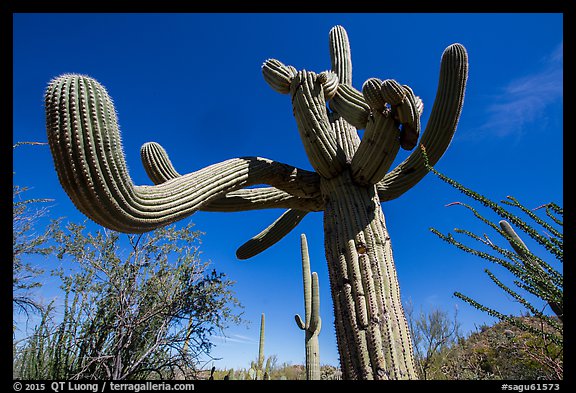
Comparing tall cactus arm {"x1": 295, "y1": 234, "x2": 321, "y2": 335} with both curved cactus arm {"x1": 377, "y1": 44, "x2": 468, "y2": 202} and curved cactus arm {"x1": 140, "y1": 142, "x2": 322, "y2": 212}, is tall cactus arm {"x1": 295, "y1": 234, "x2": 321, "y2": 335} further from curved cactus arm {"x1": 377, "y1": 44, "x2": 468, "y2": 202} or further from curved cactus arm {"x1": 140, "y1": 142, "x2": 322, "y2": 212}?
curved cactus arm {"x1": 377, "y1": 44, "x2": 468, "y2": 202}

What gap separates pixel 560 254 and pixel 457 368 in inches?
358

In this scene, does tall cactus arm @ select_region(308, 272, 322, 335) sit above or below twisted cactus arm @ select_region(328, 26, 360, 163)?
below

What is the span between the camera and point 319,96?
3.76m

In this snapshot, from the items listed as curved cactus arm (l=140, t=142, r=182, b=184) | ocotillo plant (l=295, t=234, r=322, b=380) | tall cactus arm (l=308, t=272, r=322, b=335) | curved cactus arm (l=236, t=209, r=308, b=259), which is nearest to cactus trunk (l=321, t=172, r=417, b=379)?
curved cactus arm (l=236, t=209, r=308, b=259)

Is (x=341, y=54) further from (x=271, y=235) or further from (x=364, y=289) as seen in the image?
(x=364, y=289)

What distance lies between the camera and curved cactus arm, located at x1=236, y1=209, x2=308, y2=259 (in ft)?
15.5

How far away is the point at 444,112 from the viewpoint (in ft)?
11.6

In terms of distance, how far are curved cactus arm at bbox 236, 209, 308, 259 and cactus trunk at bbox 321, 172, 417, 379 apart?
4.10 feet

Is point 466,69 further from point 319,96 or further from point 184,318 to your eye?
point 184,318

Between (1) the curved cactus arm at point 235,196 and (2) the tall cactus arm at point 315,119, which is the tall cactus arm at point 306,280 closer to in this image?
(1) the curved cactus arm at point 235,196

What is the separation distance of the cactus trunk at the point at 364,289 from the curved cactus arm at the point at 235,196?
0.65 metres

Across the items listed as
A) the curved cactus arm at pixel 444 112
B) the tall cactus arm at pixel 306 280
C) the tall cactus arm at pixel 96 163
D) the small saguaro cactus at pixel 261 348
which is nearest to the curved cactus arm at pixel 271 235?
the curved cactus arm at pixel 444 112
